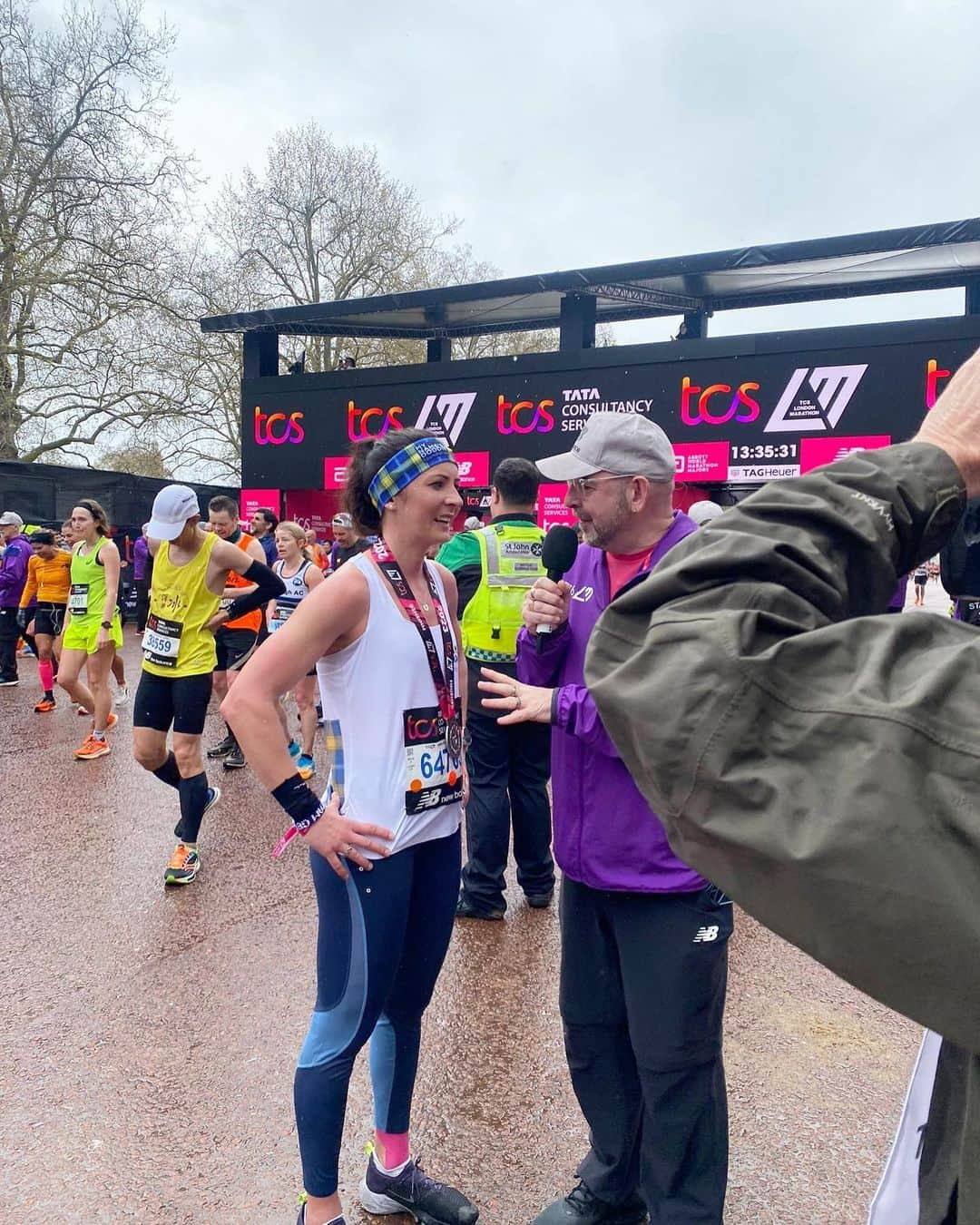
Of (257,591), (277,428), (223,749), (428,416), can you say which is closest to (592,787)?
(257,591)

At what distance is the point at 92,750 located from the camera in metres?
7.88

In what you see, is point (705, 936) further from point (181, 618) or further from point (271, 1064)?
point (181, 618)

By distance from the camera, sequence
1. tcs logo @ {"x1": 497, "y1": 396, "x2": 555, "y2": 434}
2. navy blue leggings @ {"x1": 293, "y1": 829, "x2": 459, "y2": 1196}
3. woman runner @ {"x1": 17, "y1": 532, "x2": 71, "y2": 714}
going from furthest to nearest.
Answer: tcs logo @ {"x1": 497, "y1": 396, "x2": 555, "y2": 434}
woman runner @ {"x1": 17, "y1": 532, "x2": 71, "y2": 714}
navy blue leggings @ {"x1": 293, "y1": 829, "x2": 459, "y2": 1196}

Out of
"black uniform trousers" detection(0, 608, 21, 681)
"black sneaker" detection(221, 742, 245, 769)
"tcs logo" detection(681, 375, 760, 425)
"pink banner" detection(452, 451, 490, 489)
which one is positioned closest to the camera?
"black sneaker" detection(221, 742, 245, 769)

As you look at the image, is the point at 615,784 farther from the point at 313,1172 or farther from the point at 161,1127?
the point at 161,1127

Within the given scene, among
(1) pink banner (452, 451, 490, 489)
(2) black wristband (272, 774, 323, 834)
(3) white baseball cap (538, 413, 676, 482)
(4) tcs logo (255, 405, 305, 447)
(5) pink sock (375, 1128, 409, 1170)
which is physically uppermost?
(4) tcs logo (255, 405, 305, 447)

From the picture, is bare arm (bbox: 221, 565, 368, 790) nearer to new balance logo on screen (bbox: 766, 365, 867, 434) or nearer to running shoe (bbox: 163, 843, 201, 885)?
running shoe (bbox: 163, 843, 201, 885)

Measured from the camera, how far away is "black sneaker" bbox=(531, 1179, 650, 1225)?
8.20 ft

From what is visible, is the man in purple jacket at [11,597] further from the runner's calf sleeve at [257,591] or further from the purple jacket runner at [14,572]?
the runner's calf sleeve at [257,591]

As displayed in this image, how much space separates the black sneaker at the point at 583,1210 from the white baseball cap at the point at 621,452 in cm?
195

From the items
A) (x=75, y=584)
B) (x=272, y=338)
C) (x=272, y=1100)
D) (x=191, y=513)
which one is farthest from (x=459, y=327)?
(x=272, y=1100)

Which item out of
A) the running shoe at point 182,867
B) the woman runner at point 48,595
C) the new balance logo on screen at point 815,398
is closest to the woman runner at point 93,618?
the woman runner at point 48,595

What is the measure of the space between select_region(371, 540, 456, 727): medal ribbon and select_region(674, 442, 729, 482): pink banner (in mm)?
9515

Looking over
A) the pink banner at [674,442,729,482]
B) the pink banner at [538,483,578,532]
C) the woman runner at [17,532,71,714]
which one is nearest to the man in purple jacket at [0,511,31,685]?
the woman runner at [17,532,71,714]
